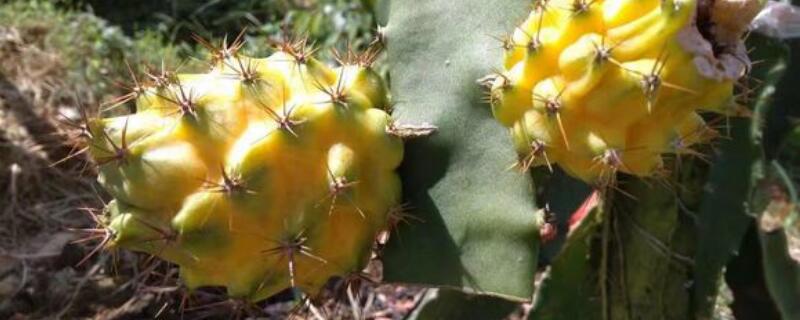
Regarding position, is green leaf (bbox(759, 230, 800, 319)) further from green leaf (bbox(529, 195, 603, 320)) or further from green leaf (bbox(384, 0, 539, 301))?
green leaf (bbox(384, 0, 539, 301))

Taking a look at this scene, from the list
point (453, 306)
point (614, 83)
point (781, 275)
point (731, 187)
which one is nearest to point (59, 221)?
point (453, 306)

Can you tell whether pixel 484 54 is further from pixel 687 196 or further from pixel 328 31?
pixel 328 31

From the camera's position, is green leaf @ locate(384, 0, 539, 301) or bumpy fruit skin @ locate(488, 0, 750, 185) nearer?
bumpy fruit skin @ locate(488, 0, 750, 185)

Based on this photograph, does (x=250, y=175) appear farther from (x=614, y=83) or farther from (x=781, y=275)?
(x=781, y=275)

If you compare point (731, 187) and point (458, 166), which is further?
point (731, 187)

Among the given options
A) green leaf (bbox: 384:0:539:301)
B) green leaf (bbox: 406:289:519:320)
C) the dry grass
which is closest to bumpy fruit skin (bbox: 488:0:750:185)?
green leaf (bbox: 384:0:539:301)

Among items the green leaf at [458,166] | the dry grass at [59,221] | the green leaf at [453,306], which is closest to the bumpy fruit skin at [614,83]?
the green leaf at [458,166]
